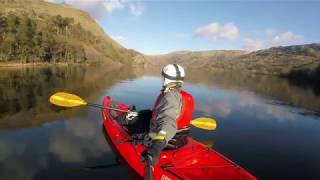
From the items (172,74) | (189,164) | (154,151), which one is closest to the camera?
(154,151)

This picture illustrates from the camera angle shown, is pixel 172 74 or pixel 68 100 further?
pixel 68 100

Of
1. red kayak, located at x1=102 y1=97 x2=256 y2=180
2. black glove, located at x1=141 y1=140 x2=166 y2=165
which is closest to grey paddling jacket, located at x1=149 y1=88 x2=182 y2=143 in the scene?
black glove, located at x1=141 y1=140 x2=166 y2=165

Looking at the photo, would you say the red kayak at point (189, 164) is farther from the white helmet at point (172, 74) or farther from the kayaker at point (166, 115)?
the white helmet at point (172, 74)

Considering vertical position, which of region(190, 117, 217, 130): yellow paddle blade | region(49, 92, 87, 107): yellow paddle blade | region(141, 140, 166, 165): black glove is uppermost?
region(49, 92, 87, 107): yellow paddle blade

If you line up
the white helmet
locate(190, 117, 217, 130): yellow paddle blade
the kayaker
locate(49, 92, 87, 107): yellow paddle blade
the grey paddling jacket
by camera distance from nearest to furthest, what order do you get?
1. the kayaker
2. the grey paddling jacket
3. the white helmet
4. locate(49, 92, 87, 107): yellow paddle blade
5. locate(190, 117, 217, 130): yellow paddle blade

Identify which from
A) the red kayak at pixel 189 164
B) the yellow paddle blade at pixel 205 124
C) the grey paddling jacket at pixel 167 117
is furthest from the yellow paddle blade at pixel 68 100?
the grey paddling jacket at pixel 167 117

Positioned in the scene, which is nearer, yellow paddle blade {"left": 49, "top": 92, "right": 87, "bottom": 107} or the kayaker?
the kayaker

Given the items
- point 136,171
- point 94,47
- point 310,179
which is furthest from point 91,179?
point 94,47

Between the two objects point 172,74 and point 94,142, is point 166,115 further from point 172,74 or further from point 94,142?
point 94,142

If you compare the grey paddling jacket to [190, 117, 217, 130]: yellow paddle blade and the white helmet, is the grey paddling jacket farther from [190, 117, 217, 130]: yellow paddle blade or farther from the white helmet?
[190, 117, 217, 130]: yellow paddle blade

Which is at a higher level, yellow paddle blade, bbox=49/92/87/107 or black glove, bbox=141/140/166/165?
yellow paddle blade, bbox=49/92/87/107

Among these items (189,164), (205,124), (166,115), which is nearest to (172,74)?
(166,115)

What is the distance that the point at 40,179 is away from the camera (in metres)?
10.6

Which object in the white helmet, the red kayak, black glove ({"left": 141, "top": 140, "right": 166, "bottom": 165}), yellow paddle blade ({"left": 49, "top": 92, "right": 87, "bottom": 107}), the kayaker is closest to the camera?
black glove ({"left": 141, "top": 140, "right": 166, "bottom": 165})
